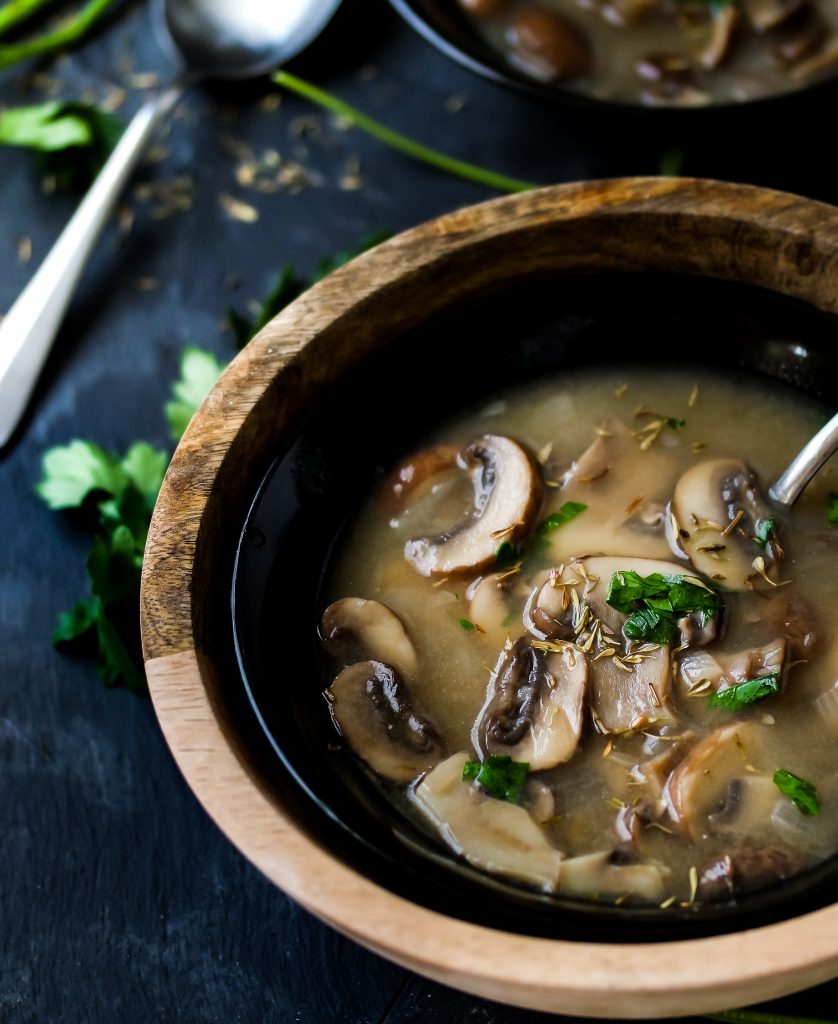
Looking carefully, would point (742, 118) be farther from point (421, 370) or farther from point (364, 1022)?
point (364, 1022)

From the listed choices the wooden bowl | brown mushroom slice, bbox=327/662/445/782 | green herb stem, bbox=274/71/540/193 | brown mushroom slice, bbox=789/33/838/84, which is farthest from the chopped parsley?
brown mushroom slice, bbox=789/33/838/84

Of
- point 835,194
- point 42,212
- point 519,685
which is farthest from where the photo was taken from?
point 42,212

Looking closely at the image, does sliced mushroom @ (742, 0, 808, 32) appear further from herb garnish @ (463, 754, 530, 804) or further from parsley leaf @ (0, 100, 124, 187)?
herb garnish @ (463, 754, 530, 804)

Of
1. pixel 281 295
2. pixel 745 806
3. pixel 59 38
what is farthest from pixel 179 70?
pixel 745 806

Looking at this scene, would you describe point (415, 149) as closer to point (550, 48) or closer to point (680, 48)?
point (550, 48)

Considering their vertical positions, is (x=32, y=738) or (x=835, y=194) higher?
(x=835, y=194)

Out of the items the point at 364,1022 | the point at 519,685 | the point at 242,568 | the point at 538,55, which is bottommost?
the point at 364,1022

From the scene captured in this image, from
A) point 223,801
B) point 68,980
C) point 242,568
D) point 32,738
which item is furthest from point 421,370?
point 68,980
